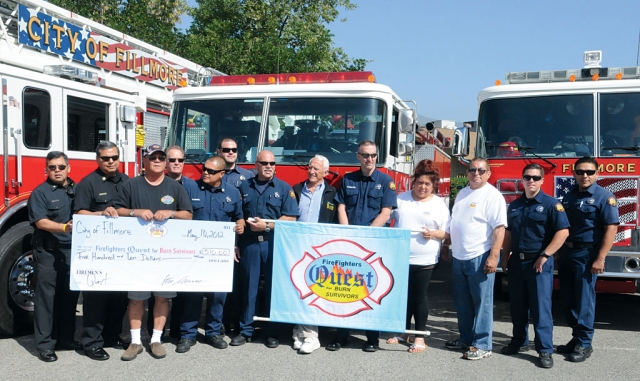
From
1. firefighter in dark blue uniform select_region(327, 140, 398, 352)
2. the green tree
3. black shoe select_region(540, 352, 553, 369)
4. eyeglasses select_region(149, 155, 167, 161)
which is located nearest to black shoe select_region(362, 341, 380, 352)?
firefighter in dark blue uniform select_region(327, 140, 398, 352)

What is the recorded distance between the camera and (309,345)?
5.55 metres

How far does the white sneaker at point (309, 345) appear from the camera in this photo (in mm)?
5527

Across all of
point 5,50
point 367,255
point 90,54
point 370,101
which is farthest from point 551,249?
point 90,54

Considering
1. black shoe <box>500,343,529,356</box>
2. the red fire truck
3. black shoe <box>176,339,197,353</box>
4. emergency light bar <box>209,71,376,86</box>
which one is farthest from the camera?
emergency light bar <box>209,71,376,86</box>

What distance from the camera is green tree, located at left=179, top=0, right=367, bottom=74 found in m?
20.9

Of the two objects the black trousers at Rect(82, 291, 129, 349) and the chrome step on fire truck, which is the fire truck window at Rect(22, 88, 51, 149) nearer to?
the chrome step on fire truck

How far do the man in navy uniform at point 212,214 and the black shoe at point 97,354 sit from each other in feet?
Answer: 2.26

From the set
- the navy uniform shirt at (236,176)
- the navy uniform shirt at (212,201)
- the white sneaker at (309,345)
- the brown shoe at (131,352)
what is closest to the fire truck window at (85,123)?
the navy uniform shirt at (212,201)

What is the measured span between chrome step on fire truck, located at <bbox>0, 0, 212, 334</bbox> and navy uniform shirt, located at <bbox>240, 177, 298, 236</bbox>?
200 centimetres

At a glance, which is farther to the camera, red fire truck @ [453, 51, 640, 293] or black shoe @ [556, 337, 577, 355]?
red fire truck @ [453, 51, 640, 293]

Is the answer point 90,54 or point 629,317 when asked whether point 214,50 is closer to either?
point 90,54

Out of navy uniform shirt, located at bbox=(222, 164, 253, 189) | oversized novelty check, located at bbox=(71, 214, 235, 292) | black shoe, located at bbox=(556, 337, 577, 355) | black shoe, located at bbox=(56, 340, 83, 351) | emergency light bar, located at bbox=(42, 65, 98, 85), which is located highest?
emergency light bar, located at bbox=(42, 65, 98, 85)

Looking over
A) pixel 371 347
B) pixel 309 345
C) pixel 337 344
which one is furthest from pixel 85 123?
pixel 371 347

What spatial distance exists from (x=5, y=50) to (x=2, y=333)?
2.84 metres
